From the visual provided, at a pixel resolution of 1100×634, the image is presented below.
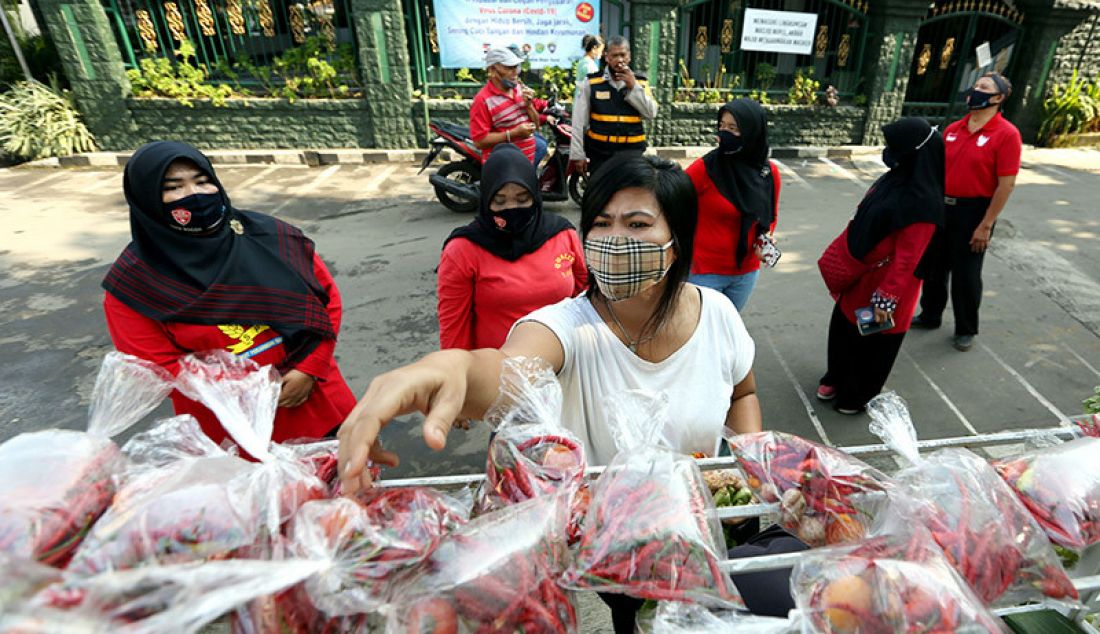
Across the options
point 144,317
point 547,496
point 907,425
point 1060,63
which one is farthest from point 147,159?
point 1060,63

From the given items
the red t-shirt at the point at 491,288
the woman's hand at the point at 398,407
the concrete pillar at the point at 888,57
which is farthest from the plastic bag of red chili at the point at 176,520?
the concrete pillar at the point at 888,57

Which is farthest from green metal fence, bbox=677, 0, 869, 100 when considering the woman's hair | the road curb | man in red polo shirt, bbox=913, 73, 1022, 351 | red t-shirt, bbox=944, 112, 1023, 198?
the woman's hair

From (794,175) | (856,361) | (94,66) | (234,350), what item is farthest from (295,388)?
(94,66)

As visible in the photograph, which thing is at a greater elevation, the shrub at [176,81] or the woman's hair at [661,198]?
the shrub at [176,81]

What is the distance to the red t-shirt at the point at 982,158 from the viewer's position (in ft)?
11.7

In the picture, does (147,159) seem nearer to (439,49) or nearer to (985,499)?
(985,499)

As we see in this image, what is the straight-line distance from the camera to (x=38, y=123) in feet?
26.8

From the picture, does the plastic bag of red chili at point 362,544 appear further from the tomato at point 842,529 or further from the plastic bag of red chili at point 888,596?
the tomato at point 842,529

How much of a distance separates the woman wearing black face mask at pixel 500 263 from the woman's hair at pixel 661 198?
2.57ft

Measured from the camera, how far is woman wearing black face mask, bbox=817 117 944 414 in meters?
2.68

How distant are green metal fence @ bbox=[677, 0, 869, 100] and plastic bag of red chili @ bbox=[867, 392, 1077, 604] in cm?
924

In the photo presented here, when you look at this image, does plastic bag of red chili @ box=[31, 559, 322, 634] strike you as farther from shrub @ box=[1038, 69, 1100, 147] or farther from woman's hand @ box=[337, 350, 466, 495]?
shrub @ box=[1038, 69, 1100, 147]

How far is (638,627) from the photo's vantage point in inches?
32.8

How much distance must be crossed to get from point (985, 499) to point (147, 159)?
2.39 metres
